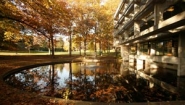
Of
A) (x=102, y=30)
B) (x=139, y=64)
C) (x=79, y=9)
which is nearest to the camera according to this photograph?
(x=139, y=64)

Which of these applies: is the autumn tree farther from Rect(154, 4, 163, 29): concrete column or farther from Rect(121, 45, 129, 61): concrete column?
Rect(121, 45, 129, 61): concrete column

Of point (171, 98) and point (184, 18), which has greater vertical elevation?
point (184, 18)

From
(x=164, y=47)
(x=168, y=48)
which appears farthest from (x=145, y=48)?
(x=168, y=48)

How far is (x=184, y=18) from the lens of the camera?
Answer: 27.6 feet

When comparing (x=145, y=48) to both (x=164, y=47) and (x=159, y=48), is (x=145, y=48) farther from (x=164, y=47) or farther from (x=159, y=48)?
(x=164, y=47)

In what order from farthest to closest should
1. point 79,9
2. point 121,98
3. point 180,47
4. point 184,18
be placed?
point 79,9 < point 180,47 < point 121,98 < point 184,18

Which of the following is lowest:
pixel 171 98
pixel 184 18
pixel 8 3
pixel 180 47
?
pixel 171 98

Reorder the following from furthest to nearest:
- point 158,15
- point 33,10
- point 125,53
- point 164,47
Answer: point 125,53 < point 164,47 < point 33,10 < point 158,15

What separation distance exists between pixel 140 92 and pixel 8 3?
44.4 ft

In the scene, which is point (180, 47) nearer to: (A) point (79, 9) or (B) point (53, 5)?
(B) point (53, 5)

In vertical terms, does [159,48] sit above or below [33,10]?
below

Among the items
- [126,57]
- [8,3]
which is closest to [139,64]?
[126,57]

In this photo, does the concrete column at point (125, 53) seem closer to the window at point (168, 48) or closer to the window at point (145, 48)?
the window at point (145, 48)

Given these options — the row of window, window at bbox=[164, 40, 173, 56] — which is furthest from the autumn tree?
window at bbox=[164, 40, 173, 56]
